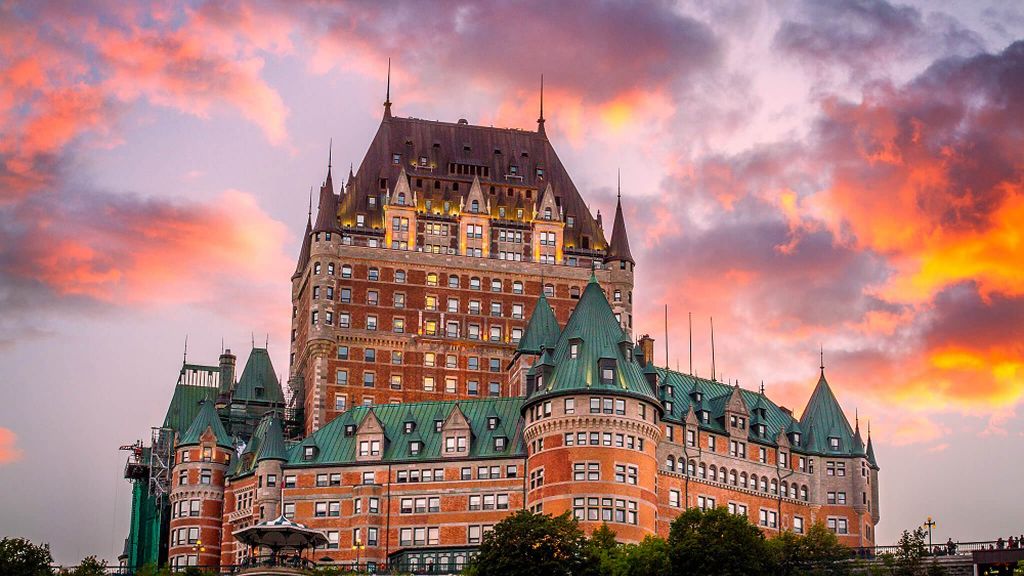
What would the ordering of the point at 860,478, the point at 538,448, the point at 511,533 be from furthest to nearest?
the point at 860,478 → the point at 538,448 → the point at 511,533

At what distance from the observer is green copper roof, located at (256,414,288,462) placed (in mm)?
184125

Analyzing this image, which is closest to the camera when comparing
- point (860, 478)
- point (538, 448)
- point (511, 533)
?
point (511, 533)

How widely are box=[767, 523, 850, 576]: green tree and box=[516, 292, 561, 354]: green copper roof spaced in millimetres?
35504

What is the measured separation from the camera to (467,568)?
16062 centimetres

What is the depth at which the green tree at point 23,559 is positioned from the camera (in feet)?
559

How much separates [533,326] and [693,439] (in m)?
21.6

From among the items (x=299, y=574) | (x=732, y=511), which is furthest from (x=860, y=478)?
(x=299, y=574)

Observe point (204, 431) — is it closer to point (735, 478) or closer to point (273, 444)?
point (273, 444)

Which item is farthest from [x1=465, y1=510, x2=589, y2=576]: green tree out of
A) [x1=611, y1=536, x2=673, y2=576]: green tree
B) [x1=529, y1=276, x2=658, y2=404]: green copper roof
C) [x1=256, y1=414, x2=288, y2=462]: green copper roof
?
[x1=256, y1=414, x2=288, y2=462]: green copper roof

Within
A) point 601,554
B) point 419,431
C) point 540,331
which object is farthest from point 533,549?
point 540,331

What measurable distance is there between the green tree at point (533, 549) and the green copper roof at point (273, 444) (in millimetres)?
32465

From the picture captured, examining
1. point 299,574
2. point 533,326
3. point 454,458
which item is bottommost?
point 299,574

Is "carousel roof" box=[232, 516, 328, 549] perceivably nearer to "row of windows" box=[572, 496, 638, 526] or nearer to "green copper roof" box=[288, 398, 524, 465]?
"green copper roof" box=[288, 398, 524, 465]

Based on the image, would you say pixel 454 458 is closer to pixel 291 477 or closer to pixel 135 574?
pixel 291 477
